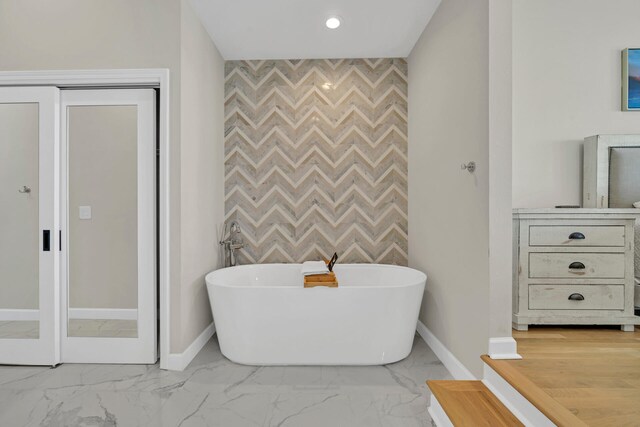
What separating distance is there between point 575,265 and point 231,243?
2778 mm

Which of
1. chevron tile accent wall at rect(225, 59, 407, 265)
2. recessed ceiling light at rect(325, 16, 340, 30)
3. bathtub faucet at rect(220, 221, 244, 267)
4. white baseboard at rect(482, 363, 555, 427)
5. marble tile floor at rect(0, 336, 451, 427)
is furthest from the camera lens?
chevron tile accent wall at rect(225, 59, 407, 265)

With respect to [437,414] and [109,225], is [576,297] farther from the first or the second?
[109,225]

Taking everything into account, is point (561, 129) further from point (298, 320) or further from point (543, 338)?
point (298, 320)

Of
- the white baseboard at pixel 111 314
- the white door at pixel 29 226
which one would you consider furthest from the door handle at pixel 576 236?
the white door at pixel 29 226

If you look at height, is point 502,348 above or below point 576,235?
below

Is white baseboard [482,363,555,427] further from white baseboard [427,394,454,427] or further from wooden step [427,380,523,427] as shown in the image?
white baseboard [427,394,454,427]

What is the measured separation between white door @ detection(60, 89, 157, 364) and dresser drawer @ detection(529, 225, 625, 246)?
8.95 feet

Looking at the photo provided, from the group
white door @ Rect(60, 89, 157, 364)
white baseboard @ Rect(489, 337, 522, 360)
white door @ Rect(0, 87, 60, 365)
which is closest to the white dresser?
white baseboard @ Rect(489, 337, 522, 360)

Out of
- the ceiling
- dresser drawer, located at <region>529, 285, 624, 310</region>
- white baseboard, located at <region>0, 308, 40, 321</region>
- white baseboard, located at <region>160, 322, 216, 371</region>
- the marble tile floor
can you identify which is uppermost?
the ceiling

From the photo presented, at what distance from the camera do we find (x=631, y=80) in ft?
9.35

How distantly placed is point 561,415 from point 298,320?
1536mm

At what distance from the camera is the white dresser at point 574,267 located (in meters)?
2.45

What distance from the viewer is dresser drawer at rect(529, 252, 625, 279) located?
2.45 meters

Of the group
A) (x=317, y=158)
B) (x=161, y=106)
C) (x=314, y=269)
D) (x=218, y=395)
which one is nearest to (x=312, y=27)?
(x=317, y=158)
